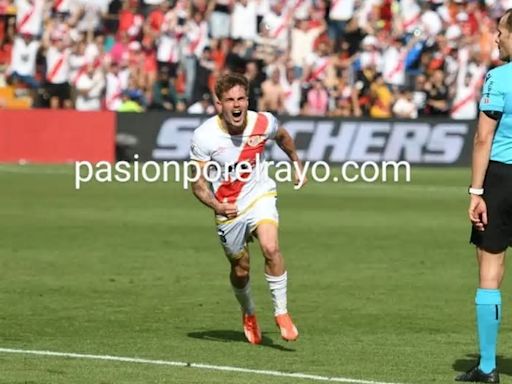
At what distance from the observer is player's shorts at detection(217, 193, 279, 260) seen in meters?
10.9

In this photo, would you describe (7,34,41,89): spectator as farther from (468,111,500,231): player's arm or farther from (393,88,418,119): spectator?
(468,111,500,231): player's arm

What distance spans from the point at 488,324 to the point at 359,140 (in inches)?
929

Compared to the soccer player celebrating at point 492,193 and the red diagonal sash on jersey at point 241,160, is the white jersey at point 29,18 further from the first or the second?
the soccer player celebrating at point 492,193

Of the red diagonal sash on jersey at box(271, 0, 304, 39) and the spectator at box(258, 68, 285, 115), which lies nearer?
the spectator at box(258, 68, 285, 115)

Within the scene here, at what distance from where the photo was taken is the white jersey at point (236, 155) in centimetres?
1088

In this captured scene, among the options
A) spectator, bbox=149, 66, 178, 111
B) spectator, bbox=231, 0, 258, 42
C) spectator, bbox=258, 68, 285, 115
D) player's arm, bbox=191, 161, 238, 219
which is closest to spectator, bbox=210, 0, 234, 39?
spectator, bbox=231, 0, 258, 42

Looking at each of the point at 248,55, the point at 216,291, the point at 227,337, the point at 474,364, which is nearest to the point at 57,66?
the point at 248,55

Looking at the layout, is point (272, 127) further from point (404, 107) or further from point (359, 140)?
point (404, 107)

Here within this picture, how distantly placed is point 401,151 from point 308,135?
2177mm

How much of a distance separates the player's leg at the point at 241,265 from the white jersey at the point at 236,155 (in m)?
0.17

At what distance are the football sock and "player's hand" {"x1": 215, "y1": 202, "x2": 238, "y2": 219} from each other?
2379 millimetres

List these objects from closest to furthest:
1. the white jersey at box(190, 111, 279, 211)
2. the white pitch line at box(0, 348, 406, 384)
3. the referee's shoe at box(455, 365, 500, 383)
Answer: the referee's shoe at box(455, 365, 500, 383), the white pitch line at box(0, 348, 406, 384), the white jersey at box(190, 111, 279, 211)

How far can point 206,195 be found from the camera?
10.8 meters

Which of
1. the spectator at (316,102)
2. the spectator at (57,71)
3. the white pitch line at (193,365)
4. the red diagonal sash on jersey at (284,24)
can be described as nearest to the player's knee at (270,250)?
the white pitch line at (193,365)
